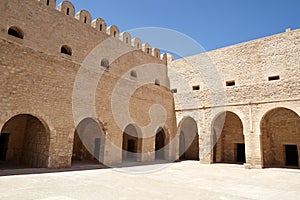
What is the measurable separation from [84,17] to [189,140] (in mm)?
11732

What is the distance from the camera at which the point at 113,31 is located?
562 inches

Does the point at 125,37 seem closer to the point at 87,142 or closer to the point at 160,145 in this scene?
the point at 87,142

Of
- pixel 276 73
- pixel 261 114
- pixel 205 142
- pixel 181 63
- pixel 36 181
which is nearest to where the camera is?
pixel 36 181

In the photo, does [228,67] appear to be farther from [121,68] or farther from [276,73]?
[121,68]

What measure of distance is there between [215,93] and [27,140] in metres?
10.9

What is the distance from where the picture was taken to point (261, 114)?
12523 millimetres

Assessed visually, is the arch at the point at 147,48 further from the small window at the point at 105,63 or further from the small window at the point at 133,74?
the small window at the point at 105,63

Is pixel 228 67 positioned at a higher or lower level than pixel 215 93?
higher

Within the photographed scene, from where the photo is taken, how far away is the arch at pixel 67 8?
11.5 m

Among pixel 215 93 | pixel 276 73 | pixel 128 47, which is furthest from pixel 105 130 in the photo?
pixel 276 73

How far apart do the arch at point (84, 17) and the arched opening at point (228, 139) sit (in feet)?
33.2

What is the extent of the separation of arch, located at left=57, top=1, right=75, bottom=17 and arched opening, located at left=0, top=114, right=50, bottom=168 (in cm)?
553

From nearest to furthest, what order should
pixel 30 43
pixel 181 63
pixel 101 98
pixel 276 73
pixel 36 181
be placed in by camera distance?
1. pixel 36 181
2. pixel 30 43
3. pixel 101 98
4. pixel 276 73
5. pixel 181 63

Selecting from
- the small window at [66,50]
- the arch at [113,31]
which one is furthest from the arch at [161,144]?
the small window at [66,50]
